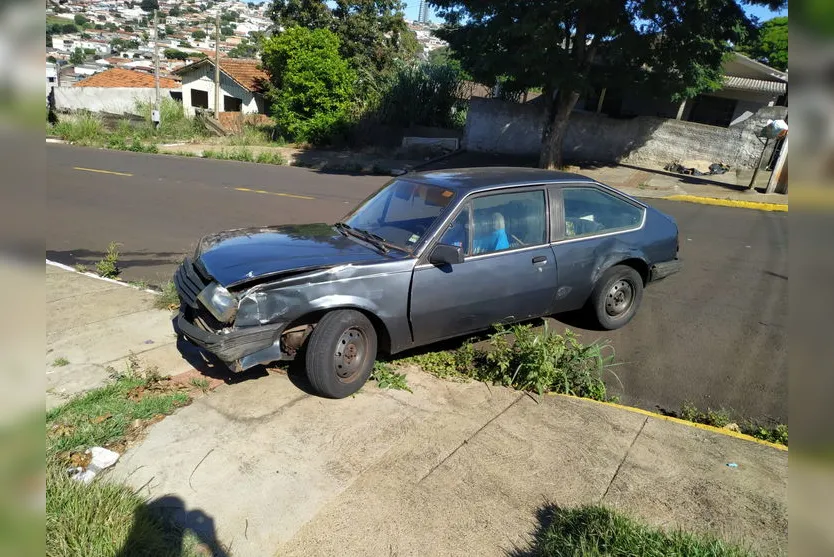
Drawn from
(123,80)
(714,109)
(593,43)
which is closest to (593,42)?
(593,43)

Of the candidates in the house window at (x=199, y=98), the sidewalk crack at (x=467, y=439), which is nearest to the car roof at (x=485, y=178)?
the sidewalk crack at (x=467, y=439)

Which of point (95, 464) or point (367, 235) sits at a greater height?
point (367, 235)

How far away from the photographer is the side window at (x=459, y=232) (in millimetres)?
4344

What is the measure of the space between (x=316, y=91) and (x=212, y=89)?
16128 millimetres

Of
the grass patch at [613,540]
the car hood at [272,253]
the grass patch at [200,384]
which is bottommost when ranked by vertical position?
the grass patch at [200,384]

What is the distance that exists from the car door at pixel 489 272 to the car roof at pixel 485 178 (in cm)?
12

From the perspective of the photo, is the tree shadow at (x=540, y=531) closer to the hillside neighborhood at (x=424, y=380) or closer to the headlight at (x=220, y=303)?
the hillside neighborhood at (x=424, y=380)

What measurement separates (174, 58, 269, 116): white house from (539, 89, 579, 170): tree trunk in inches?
932

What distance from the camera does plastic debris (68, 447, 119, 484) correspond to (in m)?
3.03

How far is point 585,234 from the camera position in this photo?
5090mm

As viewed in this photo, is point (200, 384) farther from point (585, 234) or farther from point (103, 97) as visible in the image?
point (103, 97)

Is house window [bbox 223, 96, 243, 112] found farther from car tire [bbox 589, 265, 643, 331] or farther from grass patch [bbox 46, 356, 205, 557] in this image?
grass patch [bbox 46, 356, 205, 557]

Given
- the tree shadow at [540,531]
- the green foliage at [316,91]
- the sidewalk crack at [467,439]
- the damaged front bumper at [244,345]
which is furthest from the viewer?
the green foliage at [316,91]
